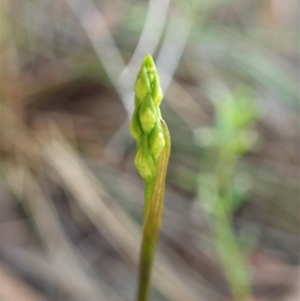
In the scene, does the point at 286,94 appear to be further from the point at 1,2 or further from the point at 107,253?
the point at 1,2

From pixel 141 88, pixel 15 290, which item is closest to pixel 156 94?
pixel 141 88

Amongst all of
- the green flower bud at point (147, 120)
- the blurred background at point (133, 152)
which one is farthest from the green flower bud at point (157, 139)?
the blurred background at point (133, 152)

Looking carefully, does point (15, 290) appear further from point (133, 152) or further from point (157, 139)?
point (157, 139)

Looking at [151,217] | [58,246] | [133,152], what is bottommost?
[151,217]

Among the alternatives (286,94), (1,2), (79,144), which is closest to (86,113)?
(79,144)

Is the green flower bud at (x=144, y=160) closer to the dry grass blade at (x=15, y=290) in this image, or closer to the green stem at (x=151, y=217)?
the green stem at (x=151, y=217)

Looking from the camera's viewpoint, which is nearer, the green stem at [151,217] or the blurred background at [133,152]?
the green stem at [151,217]

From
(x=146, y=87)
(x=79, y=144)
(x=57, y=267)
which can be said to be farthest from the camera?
(x=79, y=144)
